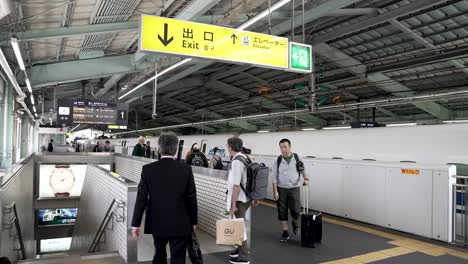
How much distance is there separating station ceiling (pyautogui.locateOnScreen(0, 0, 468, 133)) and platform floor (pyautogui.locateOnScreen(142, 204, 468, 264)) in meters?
3.69

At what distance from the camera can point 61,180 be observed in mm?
12984

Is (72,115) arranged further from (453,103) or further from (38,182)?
(453,103)

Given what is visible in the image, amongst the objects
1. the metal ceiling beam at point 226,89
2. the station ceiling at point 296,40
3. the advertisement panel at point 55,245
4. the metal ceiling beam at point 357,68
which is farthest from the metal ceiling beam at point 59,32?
the metal ceiling beam at point 226,89

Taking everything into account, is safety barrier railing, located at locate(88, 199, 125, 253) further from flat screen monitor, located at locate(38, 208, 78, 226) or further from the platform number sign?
the platform number sign

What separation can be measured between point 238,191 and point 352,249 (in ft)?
6.82

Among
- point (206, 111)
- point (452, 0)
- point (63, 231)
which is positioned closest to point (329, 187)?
point (452, 0)

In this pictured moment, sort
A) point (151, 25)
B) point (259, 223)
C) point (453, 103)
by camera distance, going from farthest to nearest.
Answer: point (453, 103) → point (259, 223) → point (151, 25)

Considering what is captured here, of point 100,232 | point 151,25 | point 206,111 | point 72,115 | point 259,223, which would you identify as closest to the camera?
point 151,25

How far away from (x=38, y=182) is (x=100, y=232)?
8014mm

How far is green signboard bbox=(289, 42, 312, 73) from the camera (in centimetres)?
653

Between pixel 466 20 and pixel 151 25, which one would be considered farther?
pixel 466 20


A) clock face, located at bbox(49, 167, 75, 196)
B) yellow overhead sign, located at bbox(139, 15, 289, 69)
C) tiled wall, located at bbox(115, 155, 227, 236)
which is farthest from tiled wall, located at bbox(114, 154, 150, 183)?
yellow overhead sign, located at bbox(139, 15, 289, 69)

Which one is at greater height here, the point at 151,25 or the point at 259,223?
the point at 151,25

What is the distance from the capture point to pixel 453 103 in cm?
1630
